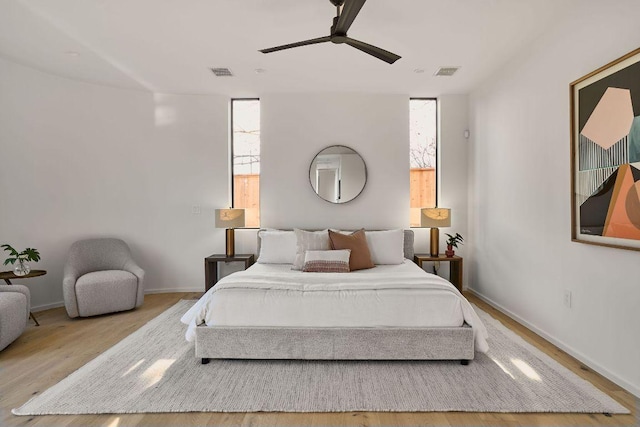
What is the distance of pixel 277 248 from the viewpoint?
470 cm

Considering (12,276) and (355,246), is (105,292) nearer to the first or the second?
(12,276)

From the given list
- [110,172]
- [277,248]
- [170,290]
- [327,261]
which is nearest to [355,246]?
[327,261]

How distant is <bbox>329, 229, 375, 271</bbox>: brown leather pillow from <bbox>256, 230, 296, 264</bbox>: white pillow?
0.51 meters

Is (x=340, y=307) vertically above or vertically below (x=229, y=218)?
below

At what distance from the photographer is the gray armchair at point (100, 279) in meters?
4.19

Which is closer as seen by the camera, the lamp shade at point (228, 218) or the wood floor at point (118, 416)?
the wood floor at point (118, 416)

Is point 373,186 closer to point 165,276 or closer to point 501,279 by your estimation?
point 501,279

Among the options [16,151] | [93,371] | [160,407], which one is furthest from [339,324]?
[16,151]

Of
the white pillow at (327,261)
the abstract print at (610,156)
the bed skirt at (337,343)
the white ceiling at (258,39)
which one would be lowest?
the bed skirt at (337,343)

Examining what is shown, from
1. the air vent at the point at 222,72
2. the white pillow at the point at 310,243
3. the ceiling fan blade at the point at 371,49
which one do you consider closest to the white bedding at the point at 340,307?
the white pillow at the point at 310,243

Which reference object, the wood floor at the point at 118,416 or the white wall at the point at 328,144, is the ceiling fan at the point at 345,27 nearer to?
the white wall at the point at 328,144

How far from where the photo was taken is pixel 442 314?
2.93 metres

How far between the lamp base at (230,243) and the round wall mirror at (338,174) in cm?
123

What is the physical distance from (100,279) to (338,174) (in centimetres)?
310
